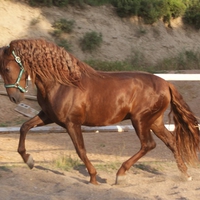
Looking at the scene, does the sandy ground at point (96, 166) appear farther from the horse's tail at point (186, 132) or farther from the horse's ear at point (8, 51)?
the horse's ear at point (8, 51)

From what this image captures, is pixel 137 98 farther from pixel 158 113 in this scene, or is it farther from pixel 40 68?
pixel 40 68

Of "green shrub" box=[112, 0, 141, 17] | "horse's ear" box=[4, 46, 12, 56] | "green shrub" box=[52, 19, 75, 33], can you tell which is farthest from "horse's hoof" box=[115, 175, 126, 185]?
"green shrub" box=[112, 0, 141, 17]

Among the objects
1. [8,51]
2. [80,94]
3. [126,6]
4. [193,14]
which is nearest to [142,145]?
[80,94]

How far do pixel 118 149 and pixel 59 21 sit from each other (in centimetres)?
1545

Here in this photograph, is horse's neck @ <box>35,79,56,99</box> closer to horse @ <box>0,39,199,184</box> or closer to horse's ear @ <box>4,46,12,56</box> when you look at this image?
horse @ <box>0,39,199,184</box>

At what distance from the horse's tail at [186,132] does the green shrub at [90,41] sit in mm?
16481

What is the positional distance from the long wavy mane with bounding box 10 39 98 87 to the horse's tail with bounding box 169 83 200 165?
1727mm

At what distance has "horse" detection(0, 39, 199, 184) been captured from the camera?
5.79m

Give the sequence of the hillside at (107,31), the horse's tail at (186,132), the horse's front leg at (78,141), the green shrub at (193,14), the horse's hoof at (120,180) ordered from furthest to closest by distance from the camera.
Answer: the green shrub at (193,14)
the hillside at (107,31)
the horse's tail at (186,132)
the horse's hoof at (120,180)
the horse's front leg at (78,141)

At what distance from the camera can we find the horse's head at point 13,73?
576 centimetres

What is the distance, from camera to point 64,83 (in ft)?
19.2

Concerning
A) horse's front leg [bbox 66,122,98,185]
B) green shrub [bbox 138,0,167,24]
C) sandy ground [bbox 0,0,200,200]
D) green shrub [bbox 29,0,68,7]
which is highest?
horse's front leg [bbox 66,122,98,185]

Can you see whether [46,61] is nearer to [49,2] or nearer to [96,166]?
[96,166]

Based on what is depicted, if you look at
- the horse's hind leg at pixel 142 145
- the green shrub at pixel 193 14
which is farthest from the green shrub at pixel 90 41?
the horse's hind leg at pixel 142 145
